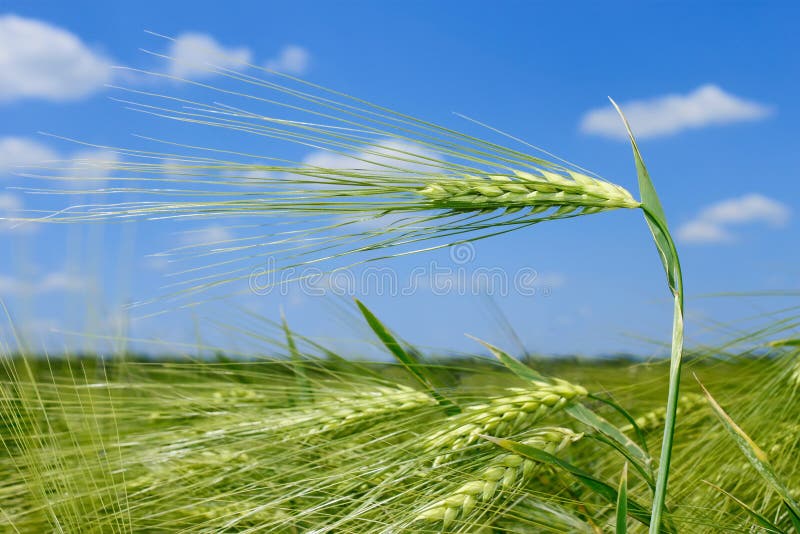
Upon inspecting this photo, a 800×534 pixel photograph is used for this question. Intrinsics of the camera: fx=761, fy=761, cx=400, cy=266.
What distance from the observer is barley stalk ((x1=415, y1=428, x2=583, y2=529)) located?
76 centimetres

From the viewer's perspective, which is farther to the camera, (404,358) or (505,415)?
(404,358)

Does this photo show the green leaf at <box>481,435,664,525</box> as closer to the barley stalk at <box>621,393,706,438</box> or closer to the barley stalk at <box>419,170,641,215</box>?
the barley stalk at <box>419,170,641,215</box>

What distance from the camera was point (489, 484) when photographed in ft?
2.54

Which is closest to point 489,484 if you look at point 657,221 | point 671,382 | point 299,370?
point 671,382

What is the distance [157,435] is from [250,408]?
0.51ft

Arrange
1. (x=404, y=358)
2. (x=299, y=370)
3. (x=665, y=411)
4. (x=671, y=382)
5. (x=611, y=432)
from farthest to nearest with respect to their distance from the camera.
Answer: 1. (x=665, y=411)
2. (x=299, y=370)
3. (x=404, y=358)
4. (x=611, y=432)
5. (x=671, y=382)

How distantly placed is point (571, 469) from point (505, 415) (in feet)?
0.41

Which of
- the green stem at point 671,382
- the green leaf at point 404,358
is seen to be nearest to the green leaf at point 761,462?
the green stem at point 671,382

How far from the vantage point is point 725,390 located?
1.43m

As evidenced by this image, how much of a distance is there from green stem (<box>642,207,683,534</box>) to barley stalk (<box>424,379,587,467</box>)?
0.45 feet

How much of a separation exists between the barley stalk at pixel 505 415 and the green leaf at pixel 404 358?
5 centimetres

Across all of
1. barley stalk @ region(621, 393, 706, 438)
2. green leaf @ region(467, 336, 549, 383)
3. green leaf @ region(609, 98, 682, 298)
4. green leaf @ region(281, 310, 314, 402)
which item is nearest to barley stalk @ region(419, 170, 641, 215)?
green leaf @ region(609, 98, 682, 298)

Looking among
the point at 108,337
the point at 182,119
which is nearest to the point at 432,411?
the point at 182,119

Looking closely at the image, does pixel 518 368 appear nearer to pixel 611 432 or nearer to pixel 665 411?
pixel 611 432
